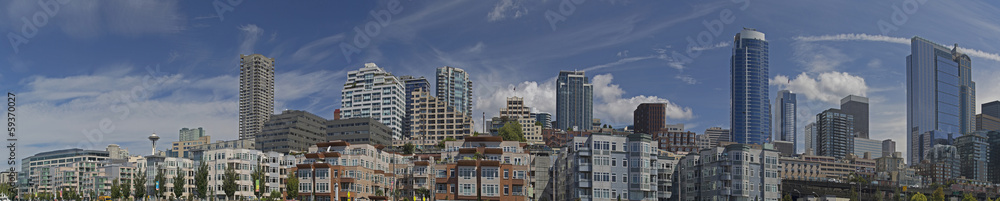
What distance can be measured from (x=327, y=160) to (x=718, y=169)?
70432 mm

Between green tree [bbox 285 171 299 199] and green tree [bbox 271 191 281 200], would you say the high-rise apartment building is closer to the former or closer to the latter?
green tree [bbox 285 171 299 199]

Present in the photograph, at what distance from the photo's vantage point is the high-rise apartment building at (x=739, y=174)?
160 meters

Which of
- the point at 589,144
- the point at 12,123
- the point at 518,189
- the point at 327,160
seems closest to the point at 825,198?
the point at 589,144


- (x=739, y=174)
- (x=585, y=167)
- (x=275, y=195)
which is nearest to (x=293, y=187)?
(x=275, y=195)

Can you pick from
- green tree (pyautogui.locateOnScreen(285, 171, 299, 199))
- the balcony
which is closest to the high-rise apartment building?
the balcony

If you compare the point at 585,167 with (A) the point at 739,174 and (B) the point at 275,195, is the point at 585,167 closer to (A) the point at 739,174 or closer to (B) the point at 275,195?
(A) the point at 739,174

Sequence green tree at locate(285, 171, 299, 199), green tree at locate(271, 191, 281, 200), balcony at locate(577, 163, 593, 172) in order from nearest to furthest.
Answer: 1. balcony at locate(577, 163, 593, 172)
2. green tree at locate(285, 171, 299, 199)
3. green tree at locate(271, 191, 281, 200)

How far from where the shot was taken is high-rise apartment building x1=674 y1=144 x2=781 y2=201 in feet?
523

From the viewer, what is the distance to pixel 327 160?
164m

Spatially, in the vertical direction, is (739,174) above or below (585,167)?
below

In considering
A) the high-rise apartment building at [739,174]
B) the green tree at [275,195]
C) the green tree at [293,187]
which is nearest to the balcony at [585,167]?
the high-rise apartment building at [739,174]

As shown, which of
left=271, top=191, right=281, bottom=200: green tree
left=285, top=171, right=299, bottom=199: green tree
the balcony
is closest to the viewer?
the balcony

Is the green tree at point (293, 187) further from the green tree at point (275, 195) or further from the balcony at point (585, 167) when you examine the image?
the balcony at point (585, 167)

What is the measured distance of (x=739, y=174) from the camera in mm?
159500
